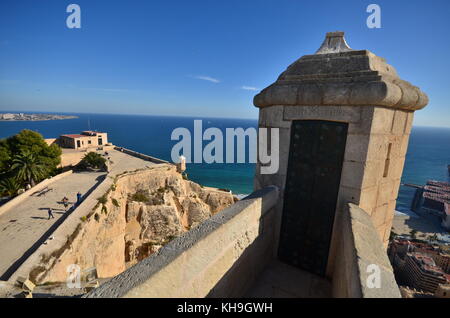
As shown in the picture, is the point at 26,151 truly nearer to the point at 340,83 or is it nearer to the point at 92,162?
the point at 92,162

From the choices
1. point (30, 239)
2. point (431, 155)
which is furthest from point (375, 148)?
point (431, 155)

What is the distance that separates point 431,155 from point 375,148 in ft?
576

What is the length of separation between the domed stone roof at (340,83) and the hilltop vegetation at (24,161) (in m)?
24.8

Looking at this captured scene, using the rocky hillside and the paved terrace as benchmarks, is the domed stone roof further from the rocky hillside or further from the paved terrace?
the paved terrace

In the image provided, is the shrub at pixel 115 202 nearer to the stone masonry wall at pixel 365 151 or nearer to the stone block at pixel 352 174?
the stone masonry wall at pixel 365 151

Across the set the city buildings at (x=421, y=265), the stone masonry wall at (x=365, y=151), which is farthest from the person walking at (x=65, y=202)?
the city buildings at (x=421, y=265)

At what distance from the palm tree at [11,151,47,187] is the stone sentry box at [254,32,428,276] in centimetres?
2453

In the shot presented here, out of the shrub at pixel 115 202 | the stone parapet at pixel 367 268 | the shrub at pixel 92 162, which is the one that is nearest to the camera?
the stone parapet at pixel 367 268

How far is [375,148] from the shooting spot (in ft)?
10.1

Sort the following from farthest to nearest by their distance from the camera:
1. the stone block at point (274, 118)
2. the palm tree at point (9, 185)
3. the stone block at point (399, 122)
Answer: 1. the palm tree at point (9, 185)
2. the stone block at point (274, 118)
3. the stone block at point (399, 122)

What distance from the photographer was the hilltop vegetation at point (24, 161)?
63.6 ft

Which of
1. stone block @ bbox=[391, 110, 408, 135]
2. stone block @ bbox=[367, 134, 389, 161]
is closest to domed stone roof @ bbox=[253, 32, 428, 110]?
stone block @ bbox=[391, 110, 408, 135]

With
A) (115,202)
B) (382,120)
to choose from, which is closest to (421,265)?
(115,202)
